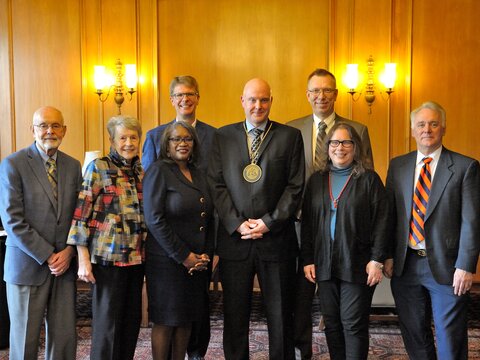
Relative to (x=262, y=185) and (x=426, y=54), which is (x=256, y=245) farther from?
(x=426, y=54)

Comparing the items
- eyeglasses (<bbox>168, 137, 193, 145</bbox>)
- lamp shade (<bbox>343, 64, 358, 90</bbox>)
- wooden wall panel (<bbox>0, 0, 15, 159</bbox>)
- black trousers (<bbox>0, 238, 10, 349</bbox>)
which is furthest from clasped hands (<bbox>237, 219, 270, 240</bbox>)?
wooden wall panel (<bbox>0, 0, 15, 159</bbox>)

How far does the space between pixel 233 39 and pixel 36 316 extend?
3.83 m

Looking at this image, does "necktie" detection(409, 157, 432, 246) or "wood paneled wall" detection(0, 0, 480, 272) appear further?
"wood paneled wall" detection(0, 0, 480, 272)

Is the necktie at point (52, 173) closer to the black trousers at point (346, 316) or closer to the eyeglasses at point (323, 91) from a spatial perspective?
the black trousers at point (346, 316)

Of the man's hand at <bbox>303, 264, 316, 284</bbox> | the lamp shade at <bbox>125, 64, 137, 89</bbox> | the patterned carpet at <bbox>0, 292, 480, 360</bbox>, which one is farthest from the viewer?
the lamp shade at <bbox>125, 64, 137, 89</bbox>

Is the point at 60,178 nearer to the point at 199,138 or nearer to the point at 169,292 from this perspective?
the point at 169,292

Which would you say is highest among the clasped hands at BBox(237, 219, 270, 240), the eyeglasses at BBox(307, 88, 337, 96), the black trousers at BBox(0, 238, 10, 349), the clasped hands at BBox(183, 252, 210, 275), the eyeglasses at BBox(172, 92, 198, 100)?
the eyeglasses at BBox(307, 88, 337, 96)

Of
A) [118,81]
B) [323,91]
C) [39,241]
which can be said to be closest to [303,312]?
[323,91]

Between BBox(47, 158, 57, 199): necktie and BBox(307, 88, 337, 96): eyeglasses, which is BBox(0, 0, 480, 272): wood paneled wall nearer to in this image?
BBox(307, 88, 337, 96): eyeglasses

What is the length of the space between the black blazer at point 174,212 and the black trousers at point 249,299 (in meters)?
0.25

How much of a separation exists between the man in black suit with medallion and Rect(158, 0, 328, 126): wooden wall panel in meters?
2.78

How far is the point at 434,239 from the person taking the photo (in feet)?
8.24

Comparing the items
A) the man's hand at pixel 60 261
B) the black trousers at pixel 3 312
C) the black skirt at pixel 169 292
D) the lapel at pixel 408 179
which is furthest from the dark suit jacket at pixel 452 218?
the black trousers at pixel 3 312

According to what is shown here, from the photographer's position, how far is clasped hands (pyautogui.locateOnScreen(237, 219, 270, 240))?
2619 mm
